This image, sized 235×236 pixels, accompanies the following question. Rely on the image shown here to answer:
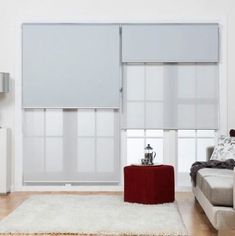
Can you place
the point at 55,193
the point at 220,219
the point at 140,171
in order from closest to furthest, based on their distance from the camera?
the point at 220,219, the point at 140,171, the point at 55,193

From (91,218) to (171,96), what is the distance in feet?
8.97

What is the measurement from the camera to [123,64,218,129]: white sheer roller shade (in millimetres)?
7758

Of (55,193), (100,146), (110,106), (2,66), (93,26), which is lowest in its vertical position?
(55,193)

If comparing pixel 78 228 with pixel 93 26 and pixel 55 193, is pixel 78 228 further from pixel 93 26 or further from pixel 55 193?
pixel 93 26

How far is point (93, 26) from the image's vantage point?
7.79 m

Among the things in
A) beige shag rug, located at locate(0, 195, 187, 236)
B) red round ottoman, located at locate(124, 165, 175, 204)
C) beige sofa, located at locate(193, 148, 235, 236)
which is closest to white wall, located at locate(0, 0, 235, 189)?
red round ottoman, located at locate(124, 165, 175, 204)

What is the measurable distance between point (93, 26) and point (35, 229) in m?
3.60

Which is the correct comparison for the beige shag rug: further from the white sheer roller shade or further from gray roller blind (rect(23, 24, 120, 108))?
gray roller blind (rect(23, 24, 120, 108))

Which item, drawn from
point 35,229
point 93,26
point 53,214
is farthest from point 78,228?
point 93,26

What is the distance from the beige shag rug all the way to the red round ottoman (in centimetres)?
12

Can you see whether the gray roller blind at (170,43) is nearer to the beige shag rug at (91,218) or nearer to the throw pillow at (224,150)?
the throw pillow at (224,150)

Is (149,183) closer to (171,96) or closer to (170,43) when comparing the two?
(171,96)

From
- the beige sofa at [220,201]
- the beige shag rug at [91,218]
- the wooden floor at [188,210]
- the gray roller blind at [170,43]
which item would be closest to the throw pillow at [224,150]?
the wooden floor at [188,210]
